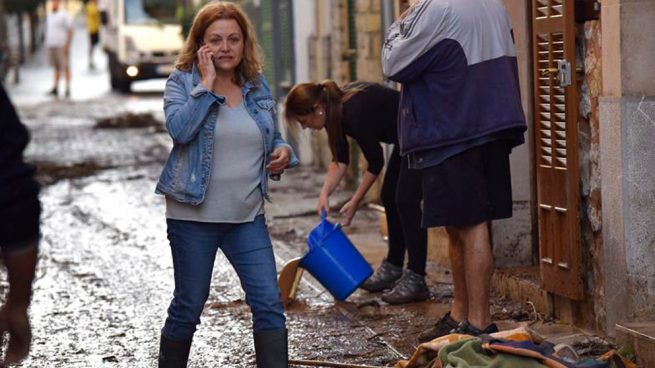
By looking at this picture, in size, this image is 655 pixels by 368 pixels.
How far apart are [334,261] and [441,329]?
117 centimetres

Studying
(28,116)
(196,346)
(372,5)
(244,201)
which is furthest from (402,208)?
(28,116)

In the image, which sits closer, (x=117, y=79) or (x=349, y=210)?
(x=349, y=210)

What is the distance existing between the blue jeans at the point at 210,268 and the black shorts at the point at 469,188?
112 cm

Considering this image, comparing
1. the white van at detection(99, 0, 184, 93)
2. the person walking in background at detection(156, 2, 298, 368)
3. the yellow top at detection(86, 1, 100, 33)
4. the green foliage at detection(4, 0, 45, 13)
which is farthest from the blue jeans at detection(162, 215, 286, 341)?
the yellow top at detection(86, 1, 100, 33)

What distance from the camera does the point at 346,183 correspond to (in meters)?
14.5

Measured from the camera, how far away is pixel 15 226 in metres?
4.02

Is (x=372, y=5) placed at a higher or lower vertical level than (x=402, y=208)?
higher

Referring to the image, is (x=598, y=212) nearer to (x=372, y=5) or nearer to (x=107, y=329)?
(x=107, y=329)

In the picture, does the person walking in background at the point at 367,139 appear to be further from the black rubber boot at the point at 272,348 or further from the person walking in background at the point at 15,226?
the person walking in background at the point at 15,226

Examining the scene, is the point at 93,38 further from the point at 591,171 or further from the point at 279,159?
the point at 279,159

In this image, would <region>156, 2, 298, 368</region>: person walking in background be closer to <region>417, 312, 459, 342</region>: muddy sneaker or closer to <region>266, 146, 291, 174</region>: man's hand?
<region>266, 146, 291, 174</region>: man's hand

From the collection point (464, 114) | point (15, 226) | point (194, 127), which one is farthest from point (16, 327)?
point (464, 114)

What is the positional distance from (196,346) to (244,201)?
1850 millimetres

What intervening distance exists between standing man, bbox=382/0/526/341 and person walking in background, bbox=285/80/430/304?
1.25 meters
